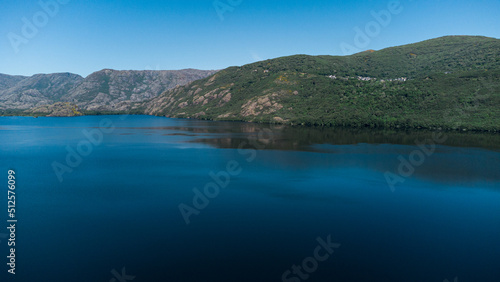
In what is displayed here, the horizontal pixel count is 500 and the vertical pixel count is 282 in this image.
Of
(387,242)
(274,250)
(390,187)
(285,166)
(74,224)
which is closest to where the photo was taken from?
(274,250)

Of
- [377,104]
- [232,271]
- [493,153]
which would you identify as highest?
[377,104]

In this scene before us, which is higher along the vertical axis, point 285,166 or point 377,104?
point 377,104

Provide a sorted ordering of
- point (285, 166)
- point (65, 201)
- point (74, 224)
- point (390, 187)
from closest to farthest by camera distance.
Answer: point (74, 224) < point (65, 201) < point (390, 187) < point (285, 166)

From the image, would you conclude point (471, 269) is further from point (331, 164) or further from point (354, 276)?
point (331, 164)

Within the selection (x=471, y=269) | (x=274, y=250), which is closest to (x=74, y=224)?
(x=274, y=250)

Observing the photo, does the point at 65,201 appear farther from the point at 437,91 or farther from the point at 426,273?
the point at 437,91

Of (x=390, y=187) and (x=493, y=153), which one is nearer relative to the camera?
(x=390, y=187)

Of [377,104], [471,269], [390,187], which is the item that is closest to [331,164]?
[390,187]
